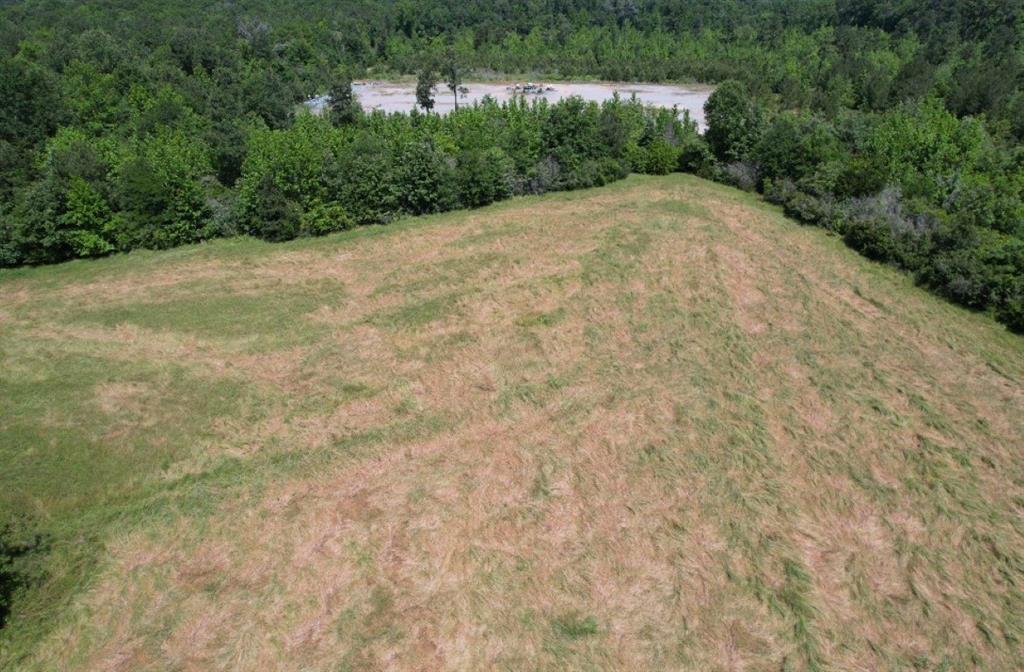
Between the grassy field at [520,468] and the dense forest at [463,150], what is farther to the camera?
the dense forest at [463,150]

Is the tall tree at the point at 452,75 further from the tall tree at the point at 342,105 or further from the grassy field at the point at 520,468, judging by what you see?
the grassy field at the point at 520,468

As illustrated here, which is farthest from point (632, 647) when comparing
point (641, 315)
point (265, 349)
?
point (265, 349)

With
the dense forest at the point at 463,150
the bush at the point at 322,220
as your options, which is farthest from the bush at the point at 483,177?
the bush at the point at 322,220

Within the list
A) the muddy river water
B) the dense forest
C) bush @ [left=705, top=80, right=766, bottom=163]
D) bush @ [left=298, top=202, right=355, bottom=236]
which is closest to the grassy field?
the dense forest

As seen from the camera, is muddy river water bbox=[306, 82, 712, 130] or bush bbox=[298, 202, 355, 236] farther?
muddy river water bbox=[306, 82, 712, 130]

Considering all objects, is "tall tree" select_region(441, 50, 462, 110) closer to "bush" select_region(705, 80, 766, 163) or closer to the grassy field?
"bush" select_region(705, 80, 766, 163)

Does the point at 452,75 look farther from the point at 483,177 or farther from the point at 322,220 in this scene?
the point at 322,220

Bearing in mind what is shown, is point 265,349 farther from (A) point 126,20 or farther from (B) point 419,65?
(A) point 126,20
